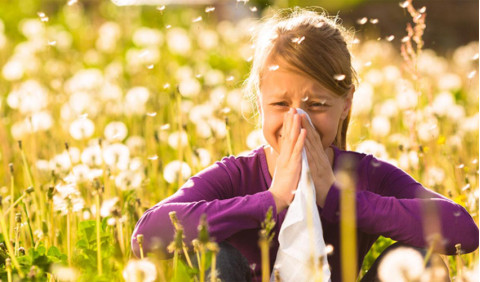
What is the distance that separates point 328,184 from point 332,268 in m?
0.25

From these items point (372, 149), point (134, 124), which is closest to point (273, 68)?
point (372, 149)

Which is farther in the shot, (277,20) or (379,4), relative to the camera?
(379,4)

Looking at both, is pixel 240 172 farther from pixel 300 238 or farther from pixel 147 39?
pixel 147 39

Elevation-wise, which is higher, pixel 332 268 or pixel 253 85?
pixel 253 85

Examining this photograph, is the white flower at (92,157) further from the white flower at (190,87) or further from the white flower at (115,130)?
the white flower at (190,87)

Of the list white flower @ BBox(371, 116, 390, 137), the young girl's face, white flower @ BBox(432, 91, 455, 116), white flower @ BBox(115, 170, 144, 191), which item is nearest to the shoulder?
the young girl's face

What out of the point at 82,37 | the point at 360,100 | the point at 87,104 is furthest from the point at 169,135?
the point at 82,37

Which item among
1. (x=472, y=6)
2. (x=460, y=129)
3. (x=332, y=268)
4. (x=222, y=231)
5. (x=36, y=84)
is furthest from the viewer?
(x=472, y=6)

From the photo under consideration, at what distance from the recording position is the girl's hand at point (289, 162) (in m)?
1.52

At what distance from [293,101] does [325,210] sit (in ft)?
0.84

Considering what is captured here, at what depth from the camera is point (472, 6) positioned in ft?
27.3

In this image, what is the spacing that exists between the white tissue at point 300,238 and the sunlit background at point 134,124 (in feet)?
1.01

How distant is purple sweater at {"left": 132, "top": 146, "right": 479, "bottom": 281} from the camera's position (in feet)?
4.95

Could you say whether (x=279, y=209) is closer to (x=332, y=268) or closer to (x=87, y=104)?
(x=332, y=268)
